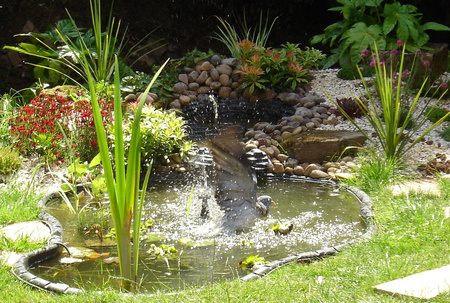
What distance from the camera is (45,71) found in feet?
27.2

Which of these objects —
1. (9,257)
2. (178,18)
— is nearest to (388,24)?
(178,18)

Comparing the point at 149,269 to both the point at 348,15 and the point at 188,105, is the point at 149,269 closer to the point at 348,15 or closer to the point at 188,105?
the point at 188,105

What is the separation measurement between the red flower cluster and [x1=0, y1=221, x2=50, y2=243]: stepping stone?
61.0 inches

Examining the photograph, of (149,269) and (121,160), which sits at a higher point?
(121,160)

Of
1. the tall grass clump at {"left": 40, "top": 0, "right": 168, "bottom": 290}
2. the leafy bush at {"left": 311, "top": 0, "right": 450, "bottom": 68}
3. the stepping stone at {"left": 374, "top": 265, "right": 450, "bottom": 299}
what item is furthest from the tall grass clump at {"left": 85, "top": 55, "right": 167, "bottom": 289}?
the leafy bush at {"left": 311, "top": 0, "right": 450, "bottom": 68}

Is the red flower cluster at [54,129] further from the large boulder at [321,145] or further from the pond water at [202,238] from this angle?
the large boulder at [321,145]

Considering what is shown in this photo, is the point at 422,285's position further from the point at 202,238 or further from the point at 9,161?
the point at 9,161

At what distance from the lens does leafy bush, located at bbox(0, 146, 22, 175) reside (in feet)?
17.0

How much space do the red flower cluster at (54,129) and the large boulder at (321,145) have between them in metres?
2.00

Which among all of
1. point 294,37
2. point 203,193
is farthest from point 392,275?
point 294,37

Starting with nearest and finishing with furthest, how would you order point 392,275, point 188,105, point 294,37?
point 392,275
point 188,105
point 294,37

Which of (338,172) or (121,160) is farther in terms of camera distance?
(338,172)

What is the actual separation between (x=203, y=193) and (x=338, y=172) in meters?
1.42

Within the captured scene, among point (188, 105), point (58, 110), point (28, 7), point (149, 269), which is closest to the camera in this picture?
point (149, 269)
